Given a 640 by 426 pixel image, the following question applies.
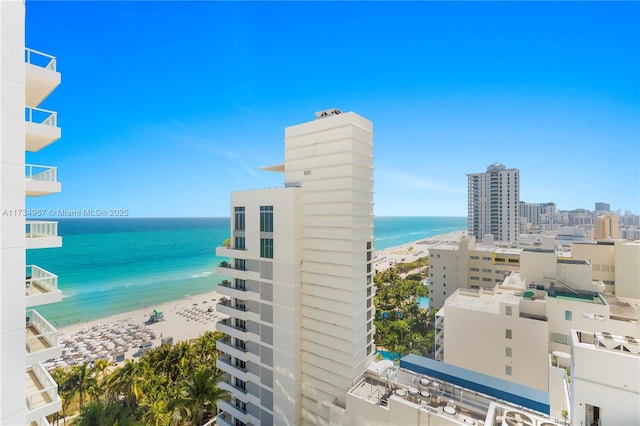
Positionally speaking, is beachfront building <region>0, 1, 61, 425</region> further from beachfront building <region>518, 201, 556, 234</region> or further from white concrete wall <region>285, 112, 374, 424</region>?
beachfront building <region>518, 201, 556, 234</region>

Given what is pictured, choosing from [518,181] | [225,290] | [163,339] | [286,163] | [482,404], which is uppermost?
[518,181]

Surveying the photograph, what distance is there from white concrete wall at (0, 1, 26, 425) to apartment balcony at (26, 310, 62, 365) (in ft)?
4.05

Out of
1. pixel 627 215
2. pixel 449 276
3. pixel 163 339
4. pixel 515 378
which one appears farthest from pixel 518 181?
pixel 163 339

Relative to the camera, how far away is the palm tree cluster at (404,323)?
1194 inches

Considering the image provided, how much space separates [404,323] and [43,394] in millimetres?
32394

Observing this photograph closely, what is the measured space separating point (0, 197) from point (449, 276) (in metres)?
51.6

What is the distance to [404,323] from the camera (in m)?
→ 33.3

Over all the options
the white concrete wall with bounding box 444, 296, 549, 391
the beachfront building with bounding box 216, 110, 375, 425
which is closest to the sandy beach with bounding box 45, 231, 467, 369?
the beachfront building with bounding box 216, 110, 375, 425

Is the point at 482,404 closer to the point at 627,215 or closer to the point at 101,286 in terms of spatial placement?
the point at 101,286

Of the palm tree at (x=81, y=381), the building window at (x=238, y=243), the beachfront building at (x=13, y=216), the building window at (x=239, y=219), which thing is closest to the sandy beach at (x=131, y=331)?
the palm tree at (x=81, y=381)

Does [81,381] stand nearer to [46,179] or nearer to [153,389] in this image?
[153,389]

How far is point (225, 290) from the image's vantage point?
1741cm

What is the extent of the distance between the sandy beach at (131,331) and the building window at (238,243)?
3240 centimetres

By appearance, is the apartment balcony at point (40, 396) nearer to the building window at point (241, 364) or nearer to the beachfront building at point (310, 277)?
the beachfront building at point (310, 277)
